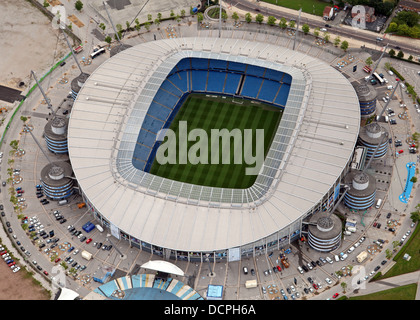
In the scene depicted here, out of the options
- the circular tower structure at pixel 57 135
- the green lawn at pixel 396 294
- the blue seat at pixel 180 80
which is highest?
the blue seat at pixel 180 80

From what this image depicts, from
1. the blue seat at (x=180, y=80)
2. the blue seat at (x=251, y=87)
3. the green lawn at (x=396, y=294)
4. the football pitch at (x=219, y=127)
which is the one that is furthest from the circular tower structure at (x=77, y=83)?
the green lawn at (x=396, y=294)

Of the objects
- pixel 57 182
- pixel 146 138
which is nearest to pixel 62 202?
pixel 57 182

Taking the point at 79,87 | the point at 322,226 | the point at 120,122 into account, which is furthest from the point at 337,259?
the point at 79,87

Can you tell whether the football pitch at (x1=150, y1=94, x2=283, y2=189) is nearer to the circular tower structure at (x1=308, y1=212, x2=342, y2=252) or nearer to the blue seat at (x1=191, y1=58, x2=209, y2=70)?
the blue seat at (x1=191, y1=58, x2=209, y2=70)

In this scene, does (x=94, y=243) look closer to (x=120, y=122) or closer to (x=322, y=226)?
(x=120, y=122)

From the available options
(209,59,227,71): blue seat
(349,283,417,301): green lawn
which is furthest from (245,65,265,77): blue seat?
(349,283,417,301): green lawn

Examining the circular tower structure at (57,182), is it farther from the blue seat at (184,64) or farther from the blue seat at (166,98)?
the blue seat at (184,64)
